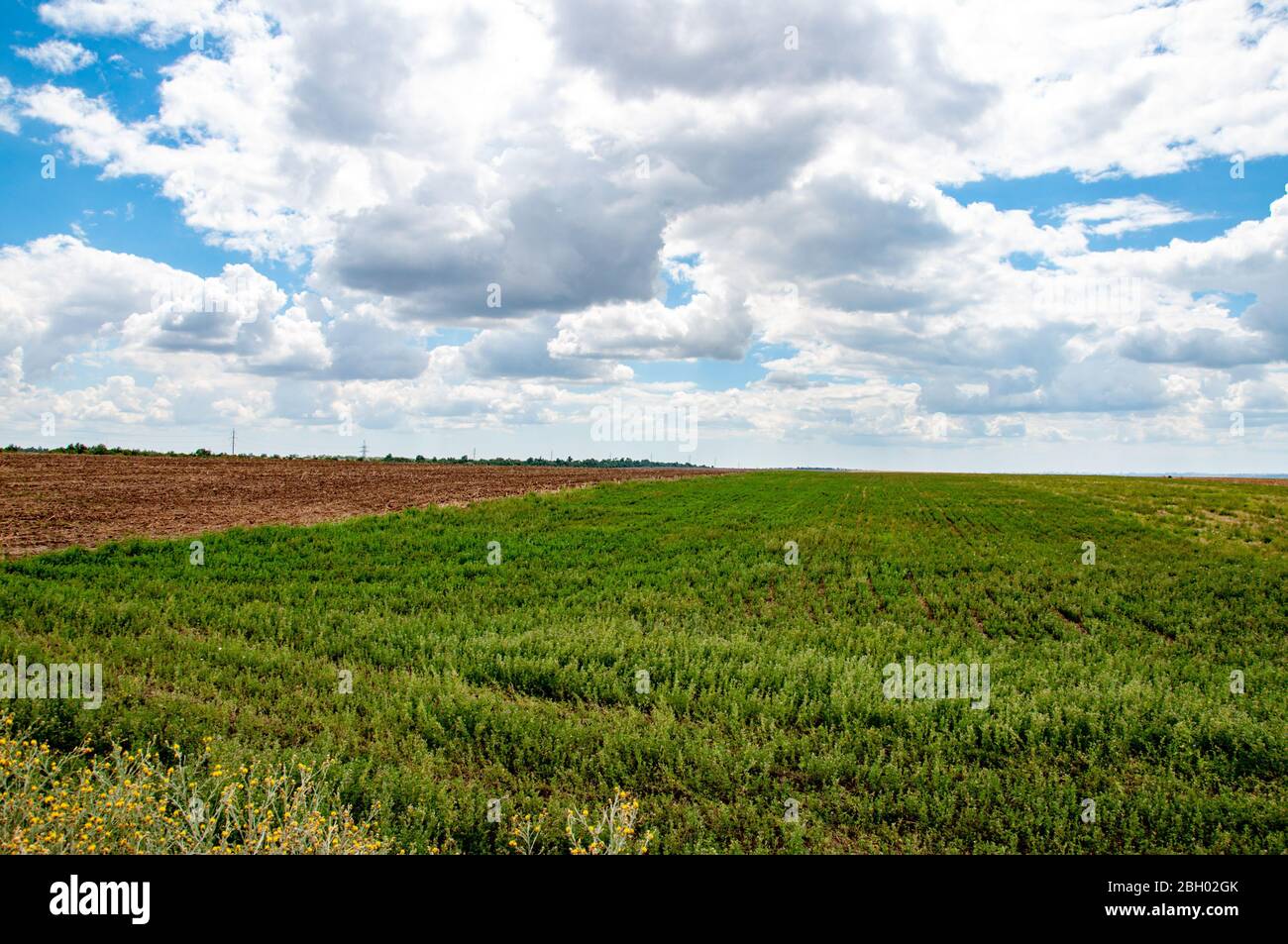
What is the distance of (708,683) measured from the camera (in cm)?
934

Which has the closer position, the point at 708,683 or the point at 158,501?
the point at 708,683

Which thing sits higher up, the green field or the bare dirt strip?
the bare dirt strip

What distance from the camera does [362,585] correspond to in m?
15.5

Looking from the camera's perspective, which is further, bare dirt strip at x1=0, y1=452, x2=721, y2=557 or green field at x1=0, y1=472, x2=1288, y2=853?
bare dirt strip at x1=0, y1=452, x2=721, y2=557

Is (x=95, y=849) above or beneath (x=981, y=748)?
above

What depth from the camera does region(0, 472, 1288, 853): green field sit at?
612 cm

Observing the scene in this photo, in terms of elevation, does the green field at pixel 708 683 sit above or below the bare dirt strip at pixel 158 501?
below

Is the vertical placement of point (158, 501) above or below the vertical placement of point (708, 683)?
above

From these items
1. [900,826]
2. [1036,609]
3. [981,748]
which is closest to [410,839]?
[900,826]

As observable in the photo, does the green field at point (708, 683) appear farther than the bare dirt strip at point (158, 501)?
No

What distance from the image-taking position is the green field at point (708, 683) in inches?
241
